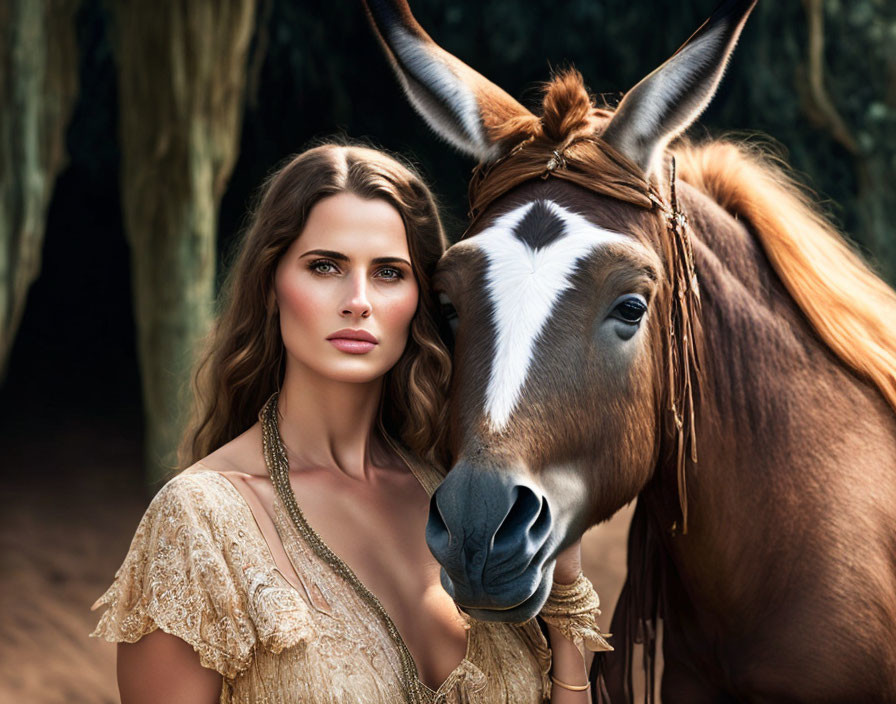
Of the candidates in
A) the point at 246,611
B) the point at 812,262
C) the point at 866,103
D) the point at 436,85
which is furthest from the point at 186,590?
Answer: the point at 866,103

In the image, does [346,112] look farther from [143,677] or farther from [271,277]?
[143,677]

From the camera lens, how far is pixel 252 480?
197 cm

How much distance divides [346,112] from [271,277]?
505cm

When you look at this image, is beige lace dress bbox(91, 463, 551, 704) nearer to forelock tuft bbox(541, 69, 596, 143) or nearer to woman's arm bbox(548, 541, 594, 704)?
woman's arm bbox(548, 541, 594, 704)

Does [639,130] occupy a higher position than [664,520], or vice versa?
[639,130]

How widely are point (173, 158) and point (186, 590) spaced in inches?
148

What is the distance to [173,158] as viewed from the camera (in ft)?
16.7

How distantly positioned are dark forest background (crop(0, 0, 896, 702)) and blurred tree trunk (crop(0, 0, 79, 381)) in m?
0.01

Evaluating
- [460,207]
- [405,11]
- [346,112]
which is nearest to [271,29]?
[346,112]

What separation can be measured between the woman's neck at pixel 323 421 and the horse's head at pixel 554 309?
0.30 meters

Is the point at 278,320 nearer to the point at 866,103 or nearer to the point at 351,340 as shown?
the point at 351,340

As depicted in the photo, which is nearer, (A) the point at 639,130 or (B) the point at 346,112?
(A) the point at 639,130

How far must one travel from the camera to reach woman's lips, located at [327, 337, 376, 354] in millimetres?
1959

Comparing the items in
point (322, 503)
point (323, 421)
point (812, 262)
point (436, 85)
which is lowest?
point (322, 503)
